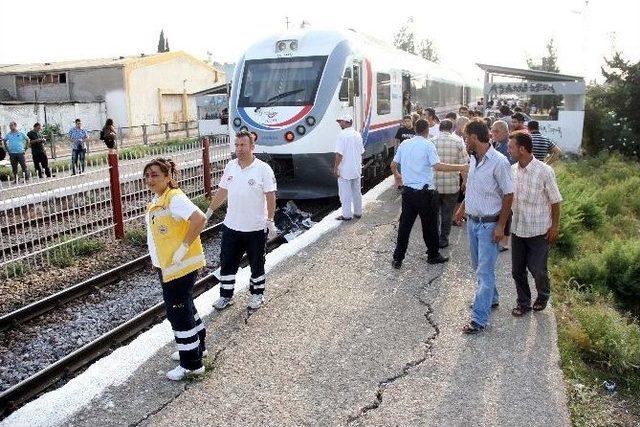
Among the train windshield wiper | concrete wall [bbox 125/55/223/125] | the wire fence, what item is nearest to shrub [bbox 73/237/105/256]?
the wire fence

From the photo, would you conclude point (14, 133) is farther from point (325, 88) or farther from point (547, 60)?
point (547, 60)

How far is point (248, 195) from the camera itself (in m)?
5.71

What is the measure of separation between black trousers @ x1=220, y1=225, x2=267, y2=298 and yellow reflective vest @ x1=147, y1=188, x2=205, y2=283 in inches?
54.1

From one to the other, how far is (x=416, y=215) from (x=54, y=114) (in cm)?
2665

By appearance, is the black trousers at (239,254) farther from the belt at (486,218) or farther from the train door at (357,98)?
the train door at (357,98)

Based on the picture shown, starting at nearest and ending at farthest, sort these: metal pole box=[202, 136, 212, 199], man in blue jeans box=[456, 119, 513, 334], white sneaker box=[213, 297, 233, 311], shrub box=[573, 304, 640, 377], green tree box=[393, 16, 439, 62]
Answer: man in blue jeans box=[456, 119, 513, 334] < shrub box=[573, 304, 640, 377] < white sneaker box=[213, 297, 233, 311] < metal pole box=[202, 136, 212, 199] < green tree box=[393, 16, 439, 62]

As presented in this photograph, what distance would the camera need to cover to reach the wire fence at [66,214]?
26.9 ft

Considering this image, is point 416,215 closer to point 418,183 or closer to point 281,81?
point 418,183

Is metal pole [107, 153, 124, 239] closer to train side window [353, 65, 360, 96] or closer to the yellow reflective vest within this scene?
train side window [353, 65, 360, 96]

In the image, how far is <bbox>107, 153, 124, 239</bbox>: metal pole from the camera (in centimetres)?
960

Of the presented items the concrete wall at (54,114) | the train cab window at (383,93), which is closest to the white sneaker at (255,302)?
the train cab window at (383,93)

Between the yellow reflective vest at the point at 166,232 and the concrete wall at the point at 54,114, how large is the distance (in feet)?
80.1

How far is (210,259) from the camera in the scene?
29.7 feet

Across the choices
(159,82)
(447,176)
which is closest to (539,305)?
(447,176)
